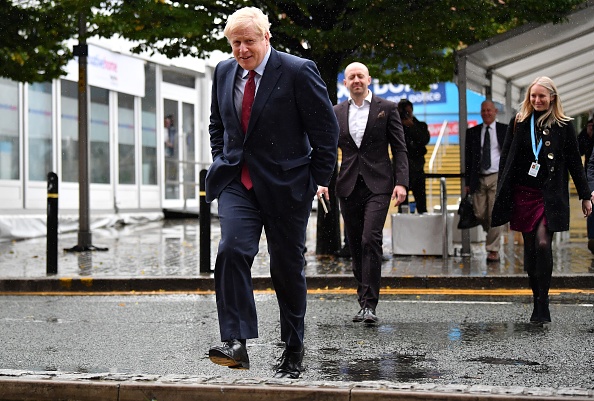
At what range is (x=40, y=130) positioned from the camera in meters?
21.3

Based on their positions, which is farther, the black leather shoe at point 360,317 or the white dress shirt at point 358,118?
the white dress shirt at point 358,118

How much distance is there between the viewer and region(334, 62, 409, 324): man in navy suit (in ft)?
26.6

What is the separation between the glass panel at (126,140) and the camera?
82.5 feet

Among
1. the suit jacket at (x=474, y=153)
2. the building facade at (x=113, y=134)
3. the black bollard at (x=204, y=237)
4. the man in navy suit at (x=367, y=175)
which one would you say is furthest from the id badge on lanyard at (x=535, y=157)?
the building facade at (x=113, y=134)

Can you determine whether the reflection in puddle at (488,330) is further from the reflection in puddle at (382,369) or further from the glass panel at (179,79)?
the glass panel at (179,79)

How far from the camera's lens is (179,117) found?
28328 mm

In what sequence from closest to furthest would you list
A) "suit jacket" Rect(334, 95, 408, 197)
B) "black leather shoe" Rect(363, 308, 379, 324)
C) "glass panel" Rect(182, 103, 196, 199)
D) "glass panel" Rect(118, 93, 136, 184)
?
"black leather shoe" Rect(363, 308, 379, 324) < "suit jacket" Rect(334, 95, 408, 197) < "glass panel" Rect(118, 93, 136, 184) < "glass panel" Rect(182, 103, 196, 199)

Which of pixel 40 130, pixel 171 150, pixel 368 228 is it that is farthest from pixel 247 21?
pixel 171 150

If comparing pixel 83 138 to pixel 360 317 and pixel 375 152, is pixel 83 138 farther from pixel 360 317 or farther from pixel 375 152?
pixel 360 317

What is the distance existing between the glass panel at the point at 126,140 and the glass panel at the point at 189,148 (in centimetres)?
250

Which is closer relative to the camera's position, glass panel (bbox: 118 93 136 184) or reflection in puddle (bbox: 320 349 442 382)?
reflection in puddle (bbox: 320 349 442 382)

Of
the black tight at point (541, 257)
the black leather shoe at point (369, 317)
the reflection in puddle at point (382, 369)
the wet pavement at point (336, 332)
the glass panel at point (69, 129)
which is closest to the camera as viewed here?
the wet pavement at point (336, 332)

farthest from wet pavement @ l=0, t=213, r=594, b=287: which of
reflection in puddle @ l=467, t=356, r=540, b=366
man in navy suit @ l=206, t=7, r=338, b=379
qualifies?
man in navy suit @ l=206, t=7, r=338, b=379

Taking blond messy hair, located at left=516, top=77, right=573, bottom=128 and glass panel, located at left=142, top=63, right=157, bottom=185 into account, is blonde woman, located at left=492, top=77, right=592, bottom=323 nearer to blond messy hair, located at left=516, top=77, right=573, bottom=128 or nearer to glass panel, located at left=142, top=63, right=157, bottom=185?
blond messy hair, located at left=516, top=77, right=573, bottom=128
